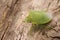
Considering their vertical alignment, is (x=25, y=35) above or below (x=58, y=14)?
below

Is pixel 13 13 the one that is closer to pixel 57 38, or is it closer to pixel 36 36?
pixel 36 36

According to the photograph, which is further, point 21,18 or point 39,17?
point 21,18

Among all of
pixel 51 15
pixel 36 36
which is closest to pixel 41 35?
pixel 36 36

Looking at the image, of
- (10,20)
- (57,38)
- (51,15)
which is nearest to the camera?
(57,38)
